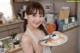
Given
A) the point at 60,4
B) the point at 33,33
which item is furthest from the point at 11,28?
the point at 33,33

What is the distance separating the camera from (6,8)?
2.24 meters

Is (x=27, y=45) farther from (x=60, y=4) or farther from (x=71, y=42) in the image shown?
(x=60, y=4)

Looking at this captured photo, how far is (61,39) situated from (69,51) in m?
0.90

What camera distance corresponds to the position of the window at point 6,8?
220 cm

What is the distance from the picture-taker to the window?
220cm

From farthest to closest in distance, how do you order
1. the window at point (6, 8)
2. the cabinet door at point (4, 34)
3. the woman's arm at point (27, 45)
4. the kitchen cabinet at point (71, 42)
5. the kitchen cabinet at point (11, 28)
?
the window at point (6, 8) → the kitchen cabinet at point (11, 28) → the cabinet door at point (4, 34) → the kitchen cabinet at point (71, 42) → the woman's arm at point (27, 45)

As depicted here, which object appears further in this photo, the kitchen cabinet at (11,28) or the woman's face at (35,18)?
the kitchen cabinet at (11,28)

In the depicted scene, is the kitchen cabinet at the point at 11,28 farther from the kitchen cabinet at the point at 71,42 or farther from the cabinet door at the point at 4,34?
the kitchen cabinet at the point at 71,42

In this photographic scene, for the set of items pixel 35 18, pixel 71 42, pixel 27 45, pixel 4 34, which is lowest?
pixel 71 42

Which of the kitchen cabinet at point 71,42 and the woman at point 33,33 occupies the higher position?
the woman at point 33,33

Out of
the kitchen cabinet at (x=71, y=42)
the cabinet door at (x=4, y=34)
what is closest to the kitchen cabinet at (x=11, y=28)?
the cabinet door at (x=4, y=34)

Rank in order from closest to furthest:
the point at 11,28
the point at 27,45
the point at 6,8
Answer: the point at 27,45 < the point at 11,28 < the point at 6,8

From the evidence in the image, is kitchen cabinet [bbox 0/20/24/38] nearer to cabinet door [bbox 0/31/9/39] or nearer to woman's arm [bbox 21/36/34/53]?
cabinet door [bbox 0/31/9/39]

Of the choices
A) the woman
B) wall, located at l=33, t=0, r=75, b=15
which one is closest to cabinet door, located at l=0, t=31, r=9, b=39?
wall, located at l=33, t=0, r=75, b=15
